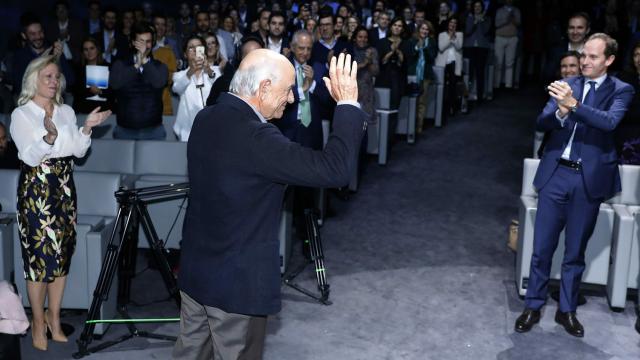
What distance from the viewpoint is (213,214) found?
7.52 feet

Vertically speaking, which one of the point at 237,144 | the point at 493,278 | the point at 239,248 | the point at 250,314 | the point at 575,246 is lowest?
the point at 493,278

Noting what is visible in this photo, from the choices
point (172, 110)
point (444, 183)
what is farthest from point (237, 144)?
point (444, 183)

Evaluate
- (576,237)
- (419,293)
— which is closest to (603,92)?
(576,237)

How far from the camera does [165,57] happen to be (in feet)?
23.0

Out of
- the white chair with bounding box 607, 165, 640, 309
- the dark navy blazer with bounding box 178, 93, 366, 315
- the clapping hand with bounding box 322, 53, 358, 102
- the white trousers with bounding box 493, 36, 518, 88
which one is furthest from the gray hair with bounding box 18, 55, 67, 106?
the white trousers with bounding box 493, 36, 518, 88

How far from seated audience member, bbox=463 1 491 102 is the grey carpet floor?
3076mm

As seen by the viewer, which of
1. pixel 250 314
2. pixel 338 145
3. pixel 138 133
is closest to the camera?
pixel 338 145

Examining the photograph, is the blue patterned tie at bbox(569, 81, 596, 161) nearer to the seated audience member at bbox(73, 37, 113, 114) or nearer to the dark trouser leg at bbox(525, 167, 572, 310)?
the dark trouser leg at bbox(525, 167, 572, 310)

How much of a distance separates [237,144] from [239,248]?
12.0 inches

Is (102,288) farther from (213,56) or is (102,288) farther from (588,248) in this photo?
(588,248)

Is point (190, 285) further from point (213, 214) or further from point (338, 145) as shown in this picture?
point (338, 145)

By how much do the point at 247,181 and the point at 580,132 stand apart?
2371 mm

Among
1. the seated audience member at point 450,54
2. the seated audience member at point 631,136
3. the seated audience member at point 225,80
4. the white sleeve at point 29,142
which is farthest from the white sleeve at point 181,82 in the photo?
the seated audience member at point 450,54

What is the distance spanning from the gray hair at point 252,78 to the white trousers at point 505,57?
938 centimetres
